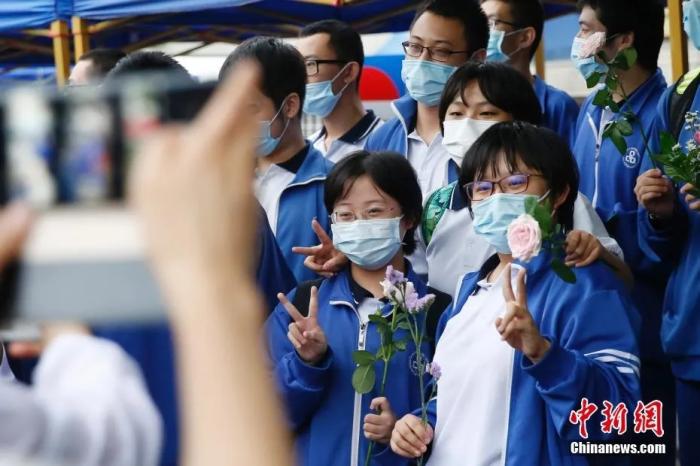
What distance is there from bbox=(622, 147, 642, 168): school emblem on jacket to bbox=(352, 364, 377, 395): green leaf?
4.20 ft

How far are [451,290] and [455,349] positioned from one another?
574 mm

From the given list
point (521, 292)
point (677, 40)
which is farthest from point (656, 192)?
point (677, 40)

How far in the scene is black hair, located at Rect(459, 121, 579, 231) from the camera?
2877 millimetres

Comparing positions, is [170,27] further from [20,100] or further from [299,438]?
[20,100]

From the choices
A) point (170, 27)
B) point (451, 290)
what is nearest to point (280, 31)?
point (170, 27)

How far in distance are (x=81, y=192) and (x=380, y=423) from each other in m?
2.04

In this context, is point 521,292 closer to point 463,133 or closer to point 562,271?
point 562,271

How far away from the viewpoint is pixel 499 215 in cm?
282

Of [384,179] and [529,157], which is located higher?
[529,157]

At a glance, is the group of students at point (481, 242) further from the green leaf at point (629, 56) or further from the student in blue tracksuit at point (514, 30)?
the green leaf at point (629, 56)

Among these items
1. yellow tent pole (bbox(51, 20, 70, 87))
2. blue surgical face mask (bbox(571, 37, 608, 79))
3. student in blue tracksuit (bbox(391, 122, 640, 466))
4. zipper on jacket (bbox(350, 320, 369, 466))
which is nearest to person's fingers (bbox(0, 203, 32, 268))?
student in blue tracksuit (bbox(391, 122, 640, 466))

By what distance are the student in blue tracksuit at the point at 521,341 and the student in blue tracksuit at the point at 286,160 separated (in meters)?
0.89

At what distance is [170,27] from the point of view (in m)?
7.74

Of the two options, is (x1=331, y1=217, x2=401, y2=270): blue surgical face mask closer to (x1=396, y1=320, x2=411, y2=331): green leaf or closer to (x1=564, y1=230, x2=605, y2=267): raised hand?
(x1=396, y1=320, x2=411, y2=331): green leaf
